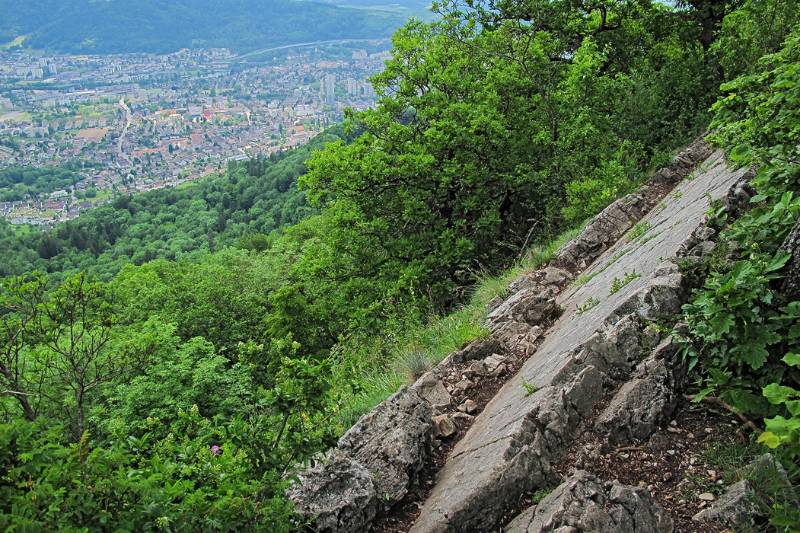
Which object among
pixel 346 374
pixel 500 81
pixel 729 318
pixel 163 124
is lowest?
pixel 346 374

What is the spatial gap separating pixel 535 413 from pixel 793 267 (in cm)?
229

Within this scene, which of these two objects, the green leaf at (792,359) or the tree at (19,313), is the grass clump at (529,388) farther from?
the tree at (19,313)

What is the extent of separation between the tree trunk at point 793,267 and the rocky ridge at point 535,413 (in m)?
1.02

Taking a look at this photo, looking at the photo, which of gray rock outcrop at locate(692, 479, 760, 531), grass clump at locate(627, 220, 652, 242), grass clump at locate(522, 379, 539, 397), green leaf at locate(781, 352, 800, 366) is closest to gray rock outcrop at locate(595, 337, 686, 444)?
grass clump at locate(522, 379, 539, 397)

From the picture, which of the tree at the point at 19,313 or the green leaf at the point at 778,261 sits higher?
the tree at the point at 19,313

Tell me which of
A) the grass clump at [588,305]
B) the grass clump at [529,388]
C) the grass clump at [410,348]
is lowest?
the grass clump at [410,348]

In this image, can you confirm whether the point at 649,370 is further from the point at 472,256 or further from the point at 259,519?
the point at 472,256

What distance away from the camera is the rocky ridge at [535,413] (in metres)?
4.32

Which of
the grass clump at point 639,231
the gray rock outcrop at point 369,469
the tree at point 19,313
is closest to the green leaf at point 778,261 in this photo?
the gray rock outcrop at point 369,469

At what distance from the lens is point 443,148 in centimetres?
1531

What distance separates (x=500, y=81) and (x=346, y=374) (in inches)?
373

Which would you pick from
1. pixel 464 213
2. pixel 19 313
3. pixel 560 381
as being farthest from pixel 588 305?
pixel 464 213

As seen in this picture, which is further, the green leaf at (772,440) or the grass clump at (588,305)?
the grass clump at (588,305)

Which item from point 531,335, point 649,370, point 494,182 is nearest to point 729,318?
point 649,370
